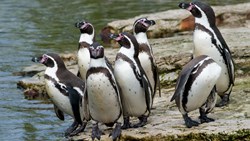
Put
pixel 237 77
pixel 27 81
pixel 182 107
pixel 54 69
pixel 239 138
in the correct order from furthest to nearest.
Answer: pixel 27 81 → pixel 237 77 → pixel 54 69 → pixel 182 107 → pixel 239 138

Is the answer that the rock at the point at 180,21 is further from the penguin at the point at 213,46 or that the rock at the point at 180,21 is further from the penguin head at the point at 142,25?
the penguin at the point at 213,46

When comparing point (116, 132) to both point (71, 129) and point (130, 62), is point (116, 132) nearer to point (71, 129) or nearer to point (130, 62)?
point (130, 62)

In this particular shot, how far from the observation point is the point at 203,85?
28.4 ft

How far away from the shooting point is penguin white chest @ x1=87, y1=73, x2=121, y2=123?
876 cm

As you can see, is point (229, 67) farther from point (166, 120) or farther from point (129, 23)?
point (129, 23)

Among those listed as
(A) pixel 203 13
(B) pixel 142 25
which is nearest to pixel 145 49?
(B) pixel 142 25

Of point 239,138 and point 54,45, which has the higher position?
point 239,138

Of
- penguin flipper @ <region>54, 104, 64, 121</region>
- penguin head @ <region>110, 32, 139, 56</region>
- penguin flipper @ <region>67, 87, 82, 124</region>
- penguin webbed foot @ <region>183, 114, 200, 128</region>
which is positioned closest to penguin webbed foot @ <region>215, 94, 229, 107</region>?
penguin webbed foot @ <region>183, 114, 200, 128</region>

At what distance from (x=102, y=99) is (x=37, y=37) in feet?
27.9

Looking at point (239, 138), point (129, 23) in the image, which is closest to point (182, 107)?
point (239, 138)

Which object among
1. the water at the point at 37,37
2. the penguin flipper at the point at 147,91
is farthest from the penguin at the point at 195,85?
the water at the point at 37,37

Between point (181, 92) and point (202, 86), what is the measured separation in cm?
23

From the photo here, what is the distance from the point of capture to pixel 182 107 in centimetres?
879

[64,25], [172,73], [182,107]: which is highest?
[182,107]
